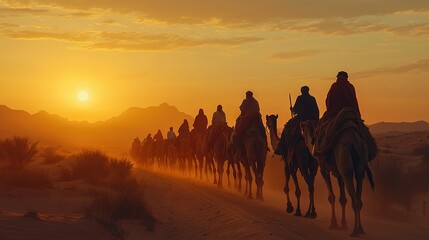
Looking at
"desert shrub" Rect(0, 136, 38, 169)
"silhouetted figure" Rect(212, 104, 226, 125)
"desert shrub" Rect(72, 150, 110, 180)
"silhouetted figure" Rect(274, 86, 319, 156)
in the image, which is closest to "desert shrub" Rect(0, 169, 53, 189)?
"desert shrub" Rect(72, 150, 110, 180)

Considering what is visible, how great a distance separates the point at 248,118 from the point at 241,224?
752 cm

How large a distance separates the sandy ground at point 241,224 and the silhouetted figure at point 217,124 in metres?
6.55

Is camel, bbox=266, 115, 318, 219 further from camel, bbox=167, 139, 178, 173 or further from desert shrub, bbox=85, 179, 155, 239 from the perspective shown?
camel, bbox=167, 139, 178, 173

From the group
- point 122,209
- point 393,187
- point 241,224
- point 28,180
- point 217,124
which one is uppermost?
point 217,124

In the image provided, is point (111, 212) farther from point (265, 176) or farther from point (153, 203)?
point (265, 176)

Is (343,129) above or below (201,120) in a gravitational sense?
below

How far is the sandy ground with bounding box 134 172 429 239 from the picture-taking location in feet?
42.5

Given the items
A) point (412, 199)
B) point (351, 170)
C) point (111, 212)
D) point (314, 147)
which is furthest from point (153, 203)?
point (412, 199)

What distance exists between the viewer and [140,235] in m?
14.2

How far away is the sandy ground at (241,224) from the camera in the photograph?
510 inches

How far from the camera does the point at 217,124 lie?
26812 mm

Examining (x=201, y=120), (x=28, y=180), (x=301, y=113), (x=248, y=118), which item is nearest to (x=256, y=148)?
(x=248, y=118)

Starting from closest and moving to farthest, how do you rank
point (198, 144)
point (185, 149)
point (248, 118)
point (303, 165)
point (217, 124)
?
point (303, 165) < point (248, 118) < point (217, 124) < point (198, 144) < point (185, 149)

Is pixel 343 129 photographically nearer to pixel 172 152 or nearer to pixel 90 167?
pixel 90 167
